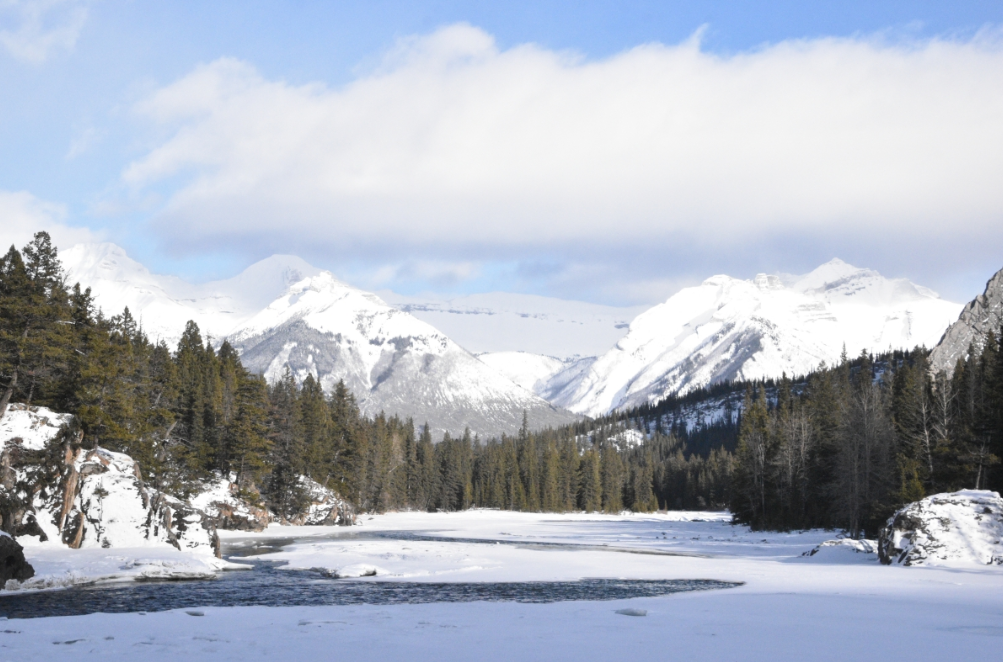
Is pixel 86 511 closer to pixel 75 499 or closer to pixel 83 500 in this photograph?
pixel 83 500

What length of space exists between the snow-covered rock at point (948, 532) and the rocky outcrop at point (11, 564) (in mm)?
41716

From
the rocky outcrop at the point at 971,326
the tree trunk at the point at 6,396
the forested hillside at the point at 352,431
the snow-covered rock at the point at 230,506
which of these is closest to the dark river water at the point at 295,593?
the tree trunk at the point at 6,396

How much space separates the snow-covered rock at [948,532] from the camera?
130 feet

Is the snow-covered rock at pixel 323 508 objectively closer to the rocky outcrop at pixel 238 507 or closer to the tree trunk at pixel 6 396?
the rocky outcrop at pixel 238 507

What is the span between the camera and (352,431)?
119625mm

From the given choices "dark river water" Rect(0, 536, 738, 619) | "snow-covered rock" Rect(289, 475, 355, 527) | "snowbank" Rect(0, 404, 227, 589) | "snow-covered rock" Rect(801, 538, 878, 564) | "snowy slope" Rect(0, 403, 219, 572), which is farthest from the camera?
"snow-covered rock" Rect(289, 475, 355, 527)

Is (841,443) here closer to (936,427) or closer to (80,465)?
(936,427)

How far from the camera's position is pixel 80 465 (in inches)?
1757

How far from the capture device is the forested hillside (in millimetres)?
51844

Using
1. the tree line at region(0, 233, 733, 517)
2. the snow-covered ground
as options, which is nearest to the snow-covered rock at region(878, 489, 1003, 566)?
the snow-covered ground

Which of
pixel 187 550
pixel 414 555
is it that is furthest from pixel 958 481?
pixel 187 550

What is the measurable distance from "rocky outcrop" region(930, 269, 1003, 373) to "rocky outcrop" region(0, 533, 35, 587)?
150854 millimetres

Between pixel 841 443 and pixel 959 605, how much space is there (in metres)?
57.8

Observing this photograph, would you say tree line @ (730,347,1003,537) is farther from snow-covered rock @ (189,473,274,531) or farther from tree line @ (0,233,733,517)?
snow-covered rock @ (189,473,274,531)
